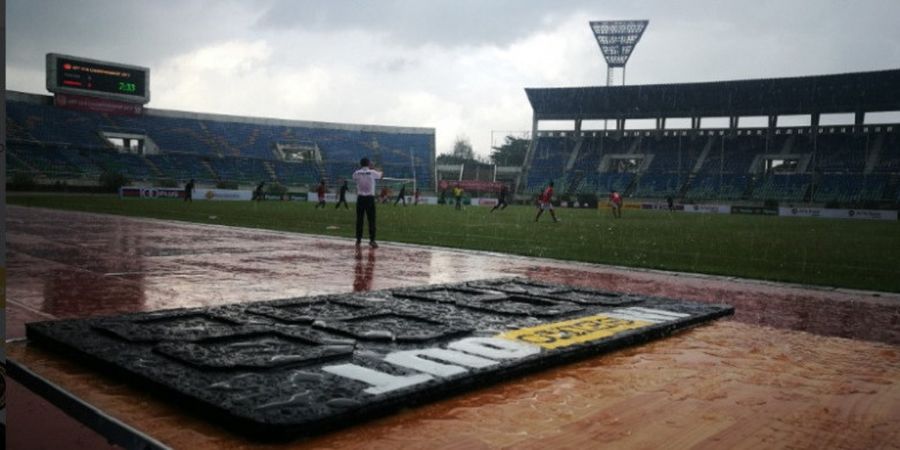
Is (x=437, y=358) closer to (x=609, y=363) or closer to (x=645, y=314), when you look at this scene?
(x=609, y=363)

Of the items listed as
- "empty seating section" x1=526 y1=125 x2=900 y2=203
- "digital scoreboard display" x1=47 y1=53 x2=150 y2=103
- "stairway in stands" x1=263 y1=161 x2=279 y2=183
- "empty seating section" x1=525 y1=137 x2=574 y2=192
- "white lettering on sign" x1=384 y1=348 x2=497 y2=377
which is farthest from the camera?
"empty seating section" x1=525 y1=137 x2=574 y2=192

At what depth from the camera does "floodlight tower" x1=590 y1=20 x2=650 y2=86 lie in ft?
200

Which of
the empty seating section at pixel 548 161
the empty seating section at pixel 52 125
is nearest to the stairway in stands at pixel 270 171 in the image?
the empty seating section at pixel 52 125

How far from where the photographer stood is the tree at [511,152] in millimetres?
106250

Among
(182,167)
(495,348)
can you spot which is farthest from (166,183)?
(495,348)

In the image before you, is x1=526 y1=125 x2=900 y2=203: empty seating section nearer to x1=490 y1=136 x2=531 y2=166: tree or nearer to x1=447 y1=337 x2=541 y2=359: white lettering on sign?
x1=490 y1=136 x2=531 y2=166: tree

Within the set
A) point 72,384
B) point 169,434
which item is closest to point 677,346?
point 169,434

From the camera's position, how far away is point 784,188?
49.5 m

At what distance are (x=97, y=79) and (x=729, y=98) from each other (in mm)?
51984

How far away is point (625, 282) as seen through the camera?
7941mm

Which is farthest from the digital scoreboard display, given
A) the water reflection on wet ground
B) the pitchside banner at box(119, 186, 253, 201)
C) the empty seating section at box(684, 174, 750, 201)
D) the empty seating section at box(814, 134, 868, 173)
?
the empty seating section at box(814, 134, 868, 173)

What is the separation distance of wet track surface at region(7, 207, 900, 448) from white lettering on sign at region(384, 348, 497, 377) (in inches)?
8.2

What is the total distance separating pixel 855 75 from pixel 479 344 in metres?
54.8

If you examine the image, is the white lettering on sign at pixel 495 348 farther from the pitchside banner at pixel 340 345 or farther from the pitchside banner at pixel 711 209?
the pitchside banner at pixel 711 209
